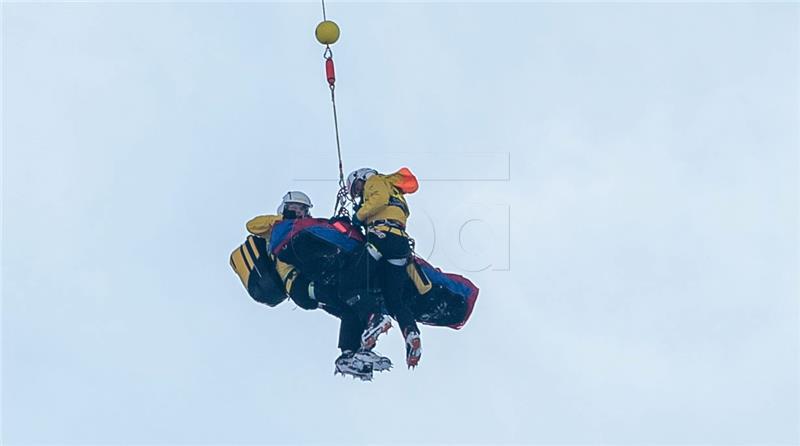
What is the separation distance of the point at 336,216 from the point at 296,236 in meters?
0.67

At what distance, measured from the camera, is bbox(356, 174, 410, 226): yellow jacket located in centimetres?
2205

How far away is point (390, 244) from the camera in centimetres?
2203

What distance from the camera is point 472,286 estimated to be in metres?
23.0

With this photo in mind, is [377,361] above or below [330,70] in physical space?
below

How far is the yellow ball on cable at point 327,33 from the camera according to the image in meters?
22.3

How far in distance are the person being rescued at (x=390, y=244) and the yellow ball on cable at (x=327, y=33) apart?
62.6 inches

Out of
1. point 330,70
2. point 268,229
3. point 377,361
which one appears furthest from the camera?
point 330,70

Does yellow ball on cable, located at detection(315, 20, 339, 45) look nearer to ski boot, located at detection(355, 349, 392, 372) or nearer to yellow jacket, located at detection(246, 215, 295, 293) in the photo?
yellow jacket, located at detection(246, 215, 295, 293)

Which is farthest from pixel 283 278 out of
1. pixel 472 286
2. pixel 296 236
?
pixel 472 286

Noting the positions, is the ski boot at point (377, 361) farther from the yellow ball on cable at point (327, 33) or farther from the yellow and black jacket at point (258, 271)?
the yellow ball on cable at point (327, 33)

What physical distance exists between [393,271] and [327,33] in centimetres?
277

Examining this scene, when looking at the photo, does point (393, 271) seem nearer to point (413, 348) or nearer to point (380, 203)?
point (380, 203)

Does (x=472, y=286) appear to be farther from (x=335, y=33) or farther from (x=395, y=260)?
(x=335, y=33)

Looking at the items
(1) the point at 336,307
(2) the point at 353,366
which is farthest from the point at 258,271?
(2) the point at 353,366
